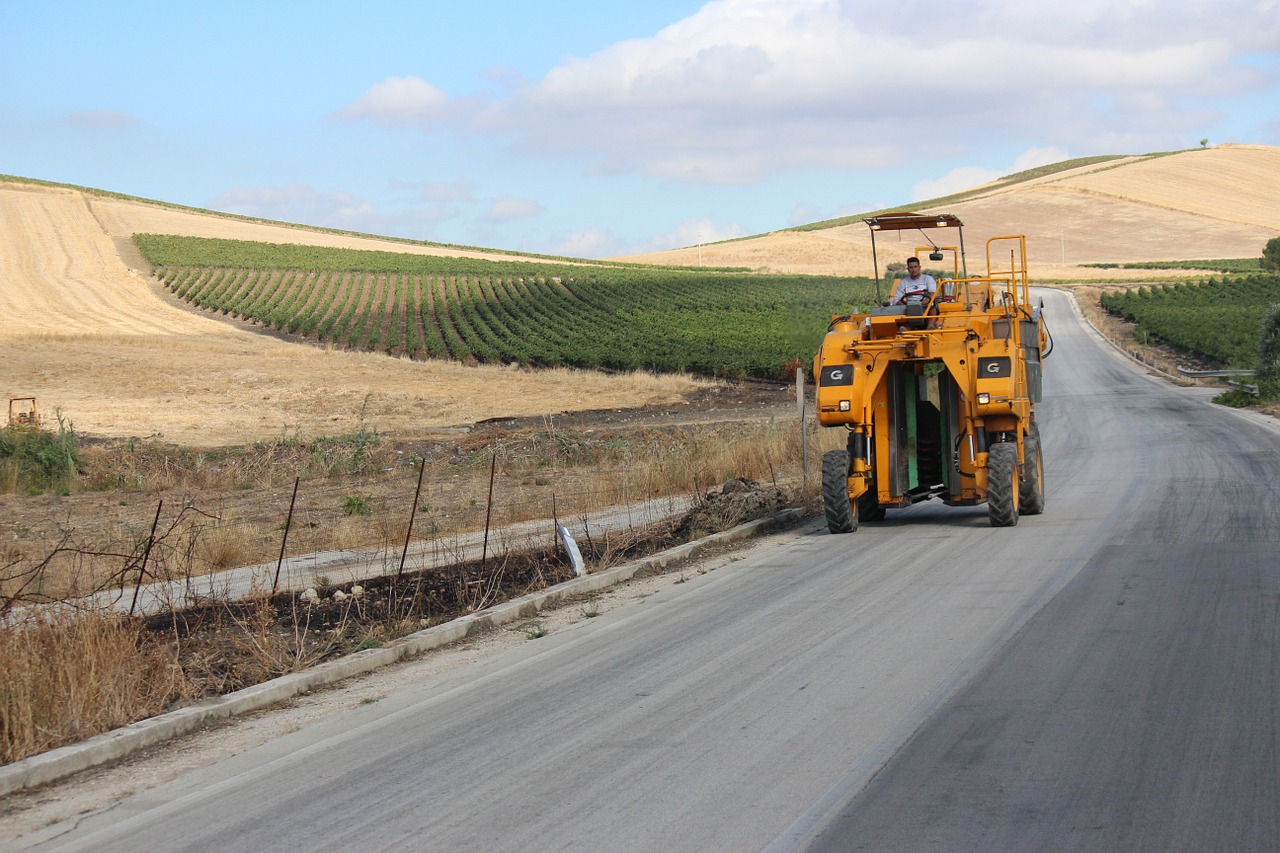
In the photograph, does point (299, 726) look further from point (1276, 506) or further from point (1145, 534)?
point (1276, 506)

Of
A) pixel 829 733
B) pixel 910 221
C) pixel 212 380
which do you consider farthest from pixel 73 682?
pixel 212 380

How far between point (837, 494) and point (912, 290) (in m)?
2.87

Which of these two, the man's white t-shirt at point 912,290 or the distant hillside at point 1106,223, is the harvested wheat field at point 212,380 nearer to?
the man's white t-shirt at point 912,290

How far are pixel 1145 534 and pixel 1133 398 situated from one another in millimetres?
23612

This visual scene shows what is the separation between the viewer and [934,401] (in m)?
15.4

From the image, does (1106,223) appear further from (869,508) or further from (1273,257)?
(869,508)

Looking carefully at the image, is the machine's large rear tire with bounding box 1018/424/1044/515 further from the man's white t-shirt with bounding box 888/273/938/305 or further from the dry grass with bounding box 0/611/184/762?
the dry grass with bounding box 0/611/184/762

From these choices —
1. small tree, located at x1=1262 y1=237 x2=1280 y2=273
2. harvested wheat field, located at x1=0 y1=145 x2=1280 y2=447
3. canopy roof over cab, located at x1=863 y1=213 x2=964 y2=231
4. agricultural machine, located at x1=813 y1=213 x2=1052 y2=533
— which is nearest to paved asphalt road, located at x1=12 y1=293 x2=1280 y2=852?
agricultural machine, located at x1=813 y1=213 x2=1052 y2=533

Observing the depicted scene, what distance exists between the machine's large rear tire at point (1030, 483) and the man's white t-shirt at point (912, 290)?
2.13 metres

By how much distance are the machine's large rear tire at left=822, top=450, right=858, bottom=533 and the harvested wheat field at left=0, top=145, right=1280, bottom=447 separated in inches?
318

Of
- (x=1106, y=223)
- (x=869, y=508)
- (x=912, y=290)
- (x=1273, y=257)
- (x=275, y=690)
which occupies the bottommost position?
(x=869, y=508)

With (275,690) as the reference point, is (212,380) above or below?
above

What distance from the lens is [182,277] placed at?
74688mm

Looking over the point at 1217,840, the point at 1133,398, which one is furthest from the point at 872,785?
the point at 1133,398
